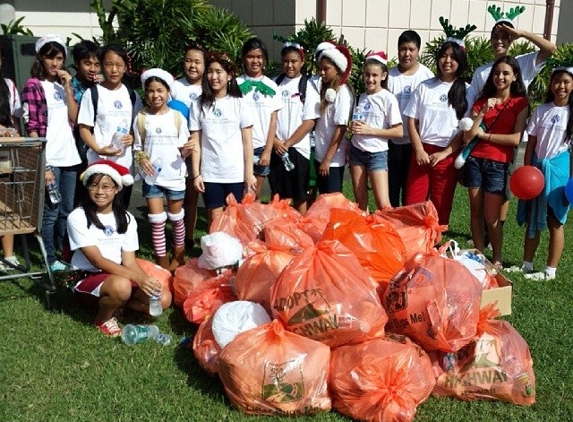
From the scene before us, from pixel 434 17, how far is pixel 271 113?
8.06 meters

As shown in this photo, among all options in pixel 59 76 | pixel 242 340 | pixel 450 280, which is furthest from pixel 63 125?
pixel 450 280

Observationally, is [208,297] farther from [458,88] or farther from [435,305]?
[458,88]

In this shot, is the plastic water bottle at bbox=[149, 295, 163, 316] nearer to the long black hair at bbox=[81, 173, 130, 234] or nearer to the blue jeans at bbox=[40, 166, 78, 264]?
the long black hair at bbox=[81, 173, 130, 234]

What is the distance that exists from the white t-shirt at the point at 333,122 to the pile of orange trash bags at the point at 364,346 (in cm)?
174

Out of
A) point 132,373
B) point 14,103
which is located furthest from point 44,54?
point 132,373

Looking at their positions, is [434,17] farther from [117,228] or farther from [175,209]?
[117,228]

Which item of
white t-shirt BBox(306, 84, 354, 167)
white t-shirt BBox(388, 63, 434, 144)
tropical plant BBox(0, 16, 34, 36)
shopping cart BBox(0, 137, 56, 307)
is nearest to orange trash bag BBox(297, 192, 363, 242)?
white t-shirt BBox(306, 84, 354, 167)

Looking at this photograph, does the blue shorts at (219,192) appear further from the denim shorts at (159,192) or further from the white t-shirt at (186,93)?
the white t-shirt at (186,93)

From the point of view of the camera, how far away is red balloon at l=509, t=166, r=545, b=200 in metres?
4.57

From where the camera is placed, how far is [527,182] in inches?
180

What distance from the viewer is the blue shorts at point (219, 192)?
4.89 metres

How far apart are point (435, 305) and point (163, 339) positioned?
170 cm

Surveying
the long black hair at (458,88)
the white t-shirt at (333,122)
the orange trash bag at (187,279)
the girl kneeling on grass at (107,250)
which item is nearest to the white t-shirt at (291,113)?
the white t-shirt at (333,122)

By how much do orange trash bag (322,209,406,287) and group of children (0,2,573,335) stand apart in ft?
4.13
